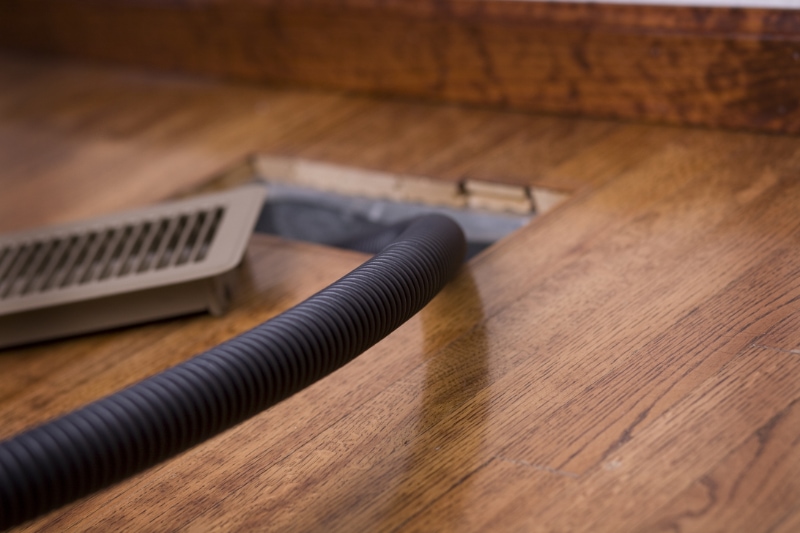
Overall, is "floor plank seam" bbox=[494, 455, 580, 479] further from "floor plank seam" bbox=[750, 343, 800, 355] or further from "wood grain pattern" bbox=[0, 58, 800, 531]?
"floor plank seam" bbox=[750, 343, 800, 355]

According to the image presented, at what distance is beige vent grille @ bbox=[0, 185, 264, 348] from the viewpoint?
103 cm

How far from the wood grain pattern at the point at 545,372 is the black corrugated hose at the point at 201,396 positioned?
4.0 inches

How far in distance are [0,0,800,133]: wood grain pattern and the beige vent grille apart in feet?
1.44

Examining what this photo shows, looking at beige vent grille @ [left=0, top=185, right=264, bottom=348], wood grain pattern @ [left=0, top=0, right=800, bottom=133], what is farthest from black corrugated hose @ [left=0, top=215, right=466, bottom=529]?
wood grain pattern @ [left=0, top=0, right=800, bottom=133]

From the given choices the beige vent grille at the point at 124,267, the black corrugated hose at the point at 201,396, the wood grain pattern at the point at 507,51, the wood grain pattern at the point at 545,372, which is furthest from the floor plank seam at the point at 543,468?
the wood grain pattern at the point at 507,51

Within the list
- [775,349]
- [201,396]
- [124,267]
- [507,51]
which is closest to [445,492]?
[201,396]

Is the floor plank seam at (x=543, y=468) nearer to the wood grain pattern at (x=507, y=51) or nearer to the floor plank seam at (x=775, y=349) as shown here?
the floor plank seam at (x=775, y=349)

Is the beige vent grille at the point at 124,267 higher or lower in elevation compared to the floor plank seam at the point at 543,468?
lower

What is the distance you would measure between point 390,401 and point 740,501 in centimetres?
33

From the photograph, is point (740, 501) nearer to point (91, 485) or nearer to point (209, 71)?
point (91, 485)

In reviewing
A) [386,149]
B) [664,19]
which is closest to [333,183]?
[386,149]

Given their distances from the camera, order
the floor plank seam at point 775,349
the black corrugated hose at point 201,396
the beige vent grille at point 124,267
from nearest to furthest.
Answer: the black corrugated hose at point 201,396 < the floor plank seam at point 775,349 < the beige vent grille at point 124,267

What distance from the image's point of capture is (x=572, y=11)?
4.03 ft

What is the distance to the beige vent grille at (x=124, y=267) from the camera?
103cm
